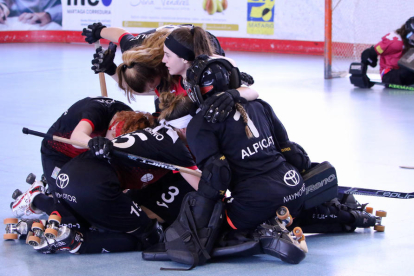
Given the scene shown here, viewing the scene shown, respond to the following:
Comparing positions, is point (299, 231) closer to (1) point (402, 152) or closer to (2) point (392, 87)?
(1) point (402, 152)

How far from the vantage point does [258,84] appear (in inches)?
365

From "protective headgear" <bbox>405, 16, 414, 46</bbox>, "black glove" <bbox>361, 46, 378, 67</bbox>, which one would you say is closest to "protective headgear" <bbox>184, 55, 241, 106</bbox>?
"protective headgear" <bbox>405, 16, 414, 46</bbox>

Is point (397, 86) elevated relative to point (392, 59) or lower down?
lower down

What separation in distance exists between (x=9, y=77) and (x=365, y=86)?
5.93 m

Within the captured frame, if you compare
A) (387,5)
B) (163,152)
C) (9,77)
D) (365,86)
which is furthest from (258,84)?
(163,152)

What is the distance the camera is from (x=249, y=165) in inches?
113

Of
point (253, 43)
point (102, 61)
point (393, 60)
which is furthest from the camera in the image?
point (253, 43)

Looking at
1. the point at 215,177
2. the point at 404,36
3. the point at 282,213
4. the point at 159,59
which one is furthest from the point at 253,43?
the point at 215,177

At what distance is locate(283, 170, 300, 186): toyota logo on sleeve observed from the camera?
291 centimetres

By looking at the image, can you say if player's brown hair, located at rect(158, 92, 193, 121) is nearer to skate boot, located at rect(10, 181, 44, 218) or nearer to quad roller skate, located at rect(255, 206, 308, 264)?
quad roller skate, located at rect(255, 206, 308, 264)

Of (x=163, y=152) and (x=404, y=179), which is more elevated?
(x=163, y=152)

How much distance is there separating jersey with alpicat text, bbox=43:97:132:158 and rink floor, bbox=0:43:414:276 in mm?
587

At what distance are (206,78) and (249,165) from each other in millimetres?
489

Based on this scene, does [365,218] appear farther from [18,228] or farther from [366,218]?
[18,228]
